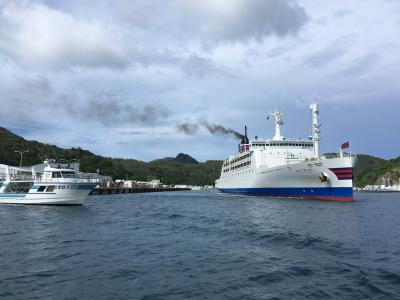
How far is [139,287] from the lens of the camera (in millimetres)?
12867

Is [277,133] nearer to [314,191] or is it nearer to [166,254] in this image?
[314,191]

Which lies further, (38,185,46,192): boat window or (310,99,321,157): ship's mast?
(310,99,321,157): ship's mast

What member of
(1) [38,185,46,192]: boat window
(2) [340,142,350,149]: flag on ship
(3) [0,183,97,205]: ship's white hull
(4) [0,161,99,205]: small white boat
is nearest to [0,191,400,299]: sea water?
(4) [0,161,99,205]: small white boat

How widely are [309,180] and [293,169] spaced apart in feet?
9.25

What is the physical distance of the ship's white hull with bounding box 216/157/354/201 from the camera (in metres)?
50.8

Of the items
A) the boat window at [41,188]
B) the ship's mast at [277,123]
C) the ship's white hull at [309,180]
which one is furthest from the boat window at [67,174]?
the ship's mast at [277,123]

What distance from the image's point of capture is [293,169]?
56.5 m

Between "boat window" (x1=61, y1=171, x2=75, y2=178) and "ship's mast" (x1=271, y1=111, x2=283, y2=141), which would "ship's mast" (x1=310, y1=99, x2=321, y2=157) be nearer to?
"ship's mast" (x1=271, y1=111, x2=283, y2=141)

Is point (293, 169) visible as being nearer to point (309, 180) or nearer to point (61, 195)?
point (309, 180)

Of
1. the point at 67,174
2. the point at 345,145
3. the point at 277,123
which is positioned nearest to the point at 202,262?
the point at 67,174

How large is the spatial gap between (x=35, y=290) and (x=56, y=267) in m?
3.25

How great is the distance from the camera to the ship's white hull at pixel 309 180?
2002 inches

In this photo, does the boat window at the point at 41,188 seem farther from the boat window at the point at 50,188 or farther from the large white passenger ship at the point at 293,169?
the large white passenger ship at the point at 293,169

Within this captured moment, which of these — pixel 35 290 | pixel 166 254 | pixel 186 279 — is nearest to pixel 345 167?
pixel 166 254
